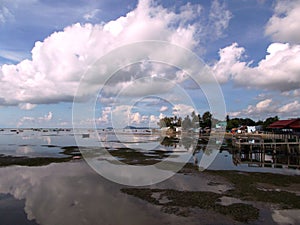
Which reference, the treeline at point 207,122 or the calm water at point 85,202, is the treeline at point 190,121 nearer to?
the treeline at point 207,122

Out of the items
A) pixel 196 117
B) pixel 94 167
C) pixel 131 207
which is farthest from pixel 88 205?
pixel 196 117

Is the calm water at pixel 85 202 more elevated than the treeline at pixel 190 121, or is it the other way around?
the treeline at pixel 190 121

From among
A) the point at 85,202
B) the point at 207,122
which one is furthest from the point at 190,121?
the point at 85,202

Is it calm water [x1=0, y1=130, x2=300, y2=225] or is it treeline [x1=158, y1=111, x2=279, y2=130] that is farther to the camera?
treeline [x1=158, y1=111, x2=279, y2=130]

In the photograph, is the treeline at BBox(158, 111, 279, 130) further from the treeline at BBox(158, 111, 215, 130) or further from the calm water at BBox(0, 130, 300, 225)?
the calm water at BBox(0, 130, 300, 225)

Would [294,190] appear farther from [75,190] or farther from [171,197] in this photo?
[75,190]

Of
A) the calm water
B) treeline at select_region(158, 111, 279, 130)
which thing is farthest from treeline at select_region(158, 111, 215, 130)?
the calm water

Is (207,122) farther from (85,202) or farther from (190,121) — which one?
(85,202)

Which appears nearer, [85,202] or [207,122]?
[85,202]

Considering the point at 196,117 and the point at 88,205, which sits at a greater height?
the point at 196,117

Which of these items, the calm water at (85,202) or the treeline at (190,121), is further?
the treeline at (190,121)

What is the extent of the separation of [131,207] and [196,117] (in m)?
124

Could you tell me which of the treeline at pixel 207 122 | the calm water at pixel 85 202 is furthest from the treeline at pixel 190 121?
the calm water at pixel 85 202

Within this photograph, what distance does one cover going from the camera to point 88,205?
45.3 feet
